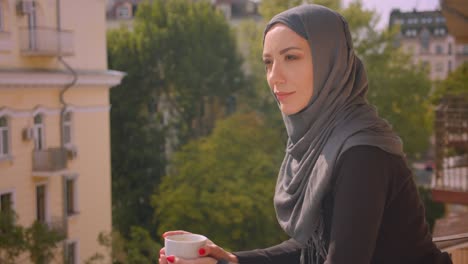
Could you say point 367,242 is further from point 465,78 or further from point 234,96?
point 465,78

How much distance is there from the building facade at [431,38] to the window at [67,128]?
518 inches

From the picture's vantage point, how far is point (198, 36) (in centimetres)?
995

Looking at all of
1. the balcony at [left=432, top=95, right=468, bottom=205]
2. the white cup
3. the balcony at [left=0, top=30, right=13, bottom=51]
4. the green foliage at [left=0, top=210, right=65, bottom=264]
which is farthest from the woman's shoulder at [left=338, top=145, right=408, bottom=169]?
the balcony at [left=0, top=30, right=13, bottom=51]

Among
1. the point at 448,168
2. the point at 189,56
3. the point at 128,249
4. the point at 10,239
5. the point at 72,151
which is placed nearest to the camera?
the point at 448,168

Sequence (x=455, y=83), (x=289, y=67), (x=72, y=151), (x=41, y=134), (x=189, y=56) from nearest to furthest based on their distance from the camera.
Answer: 1. (x=289, y=67)
2. (x=41, y=134)
3. (x=72, y=151)
4. (x=189, y=56)
5. (x=455, y=83)

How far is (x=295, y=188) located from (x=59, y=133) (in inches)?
227

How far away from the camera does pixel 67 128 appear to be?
6.46 metres

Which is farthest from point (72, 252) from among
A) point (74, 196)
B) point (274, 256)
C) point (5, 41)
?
point (274, 256)

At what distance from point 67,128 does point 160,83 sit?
11.8 ft

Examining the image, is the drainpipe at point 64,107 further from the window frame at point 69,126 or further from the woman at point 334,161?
the woman at point 334,161

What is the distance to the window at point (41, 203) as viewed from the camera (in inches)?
233

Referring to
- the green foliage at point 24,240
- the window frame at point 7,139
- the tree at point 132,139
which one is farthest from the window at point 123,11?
the green foliage at point 24,240

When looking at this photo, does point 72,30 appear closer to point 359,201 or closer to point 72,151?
point 72,151

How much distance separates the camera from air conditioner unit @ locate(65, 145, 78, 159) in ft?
20.9
